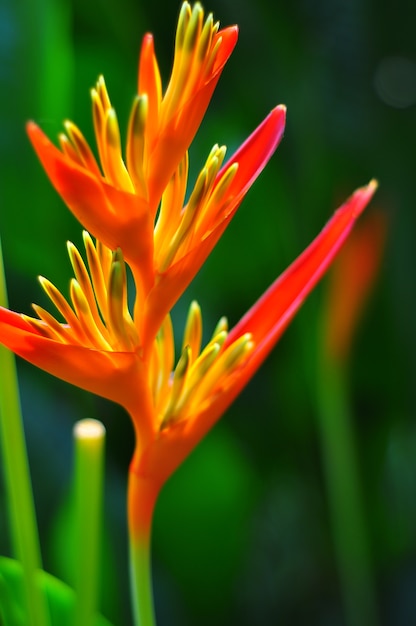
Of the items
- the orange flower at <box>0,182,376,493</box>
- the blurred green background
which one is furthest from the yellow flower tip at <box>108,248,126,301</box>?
the blurred green background

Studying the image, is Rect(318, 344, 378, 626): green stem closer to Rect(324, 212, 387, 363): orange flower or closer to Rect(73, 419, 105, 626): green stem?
Rect(324, 212, 387, 363): orange flower

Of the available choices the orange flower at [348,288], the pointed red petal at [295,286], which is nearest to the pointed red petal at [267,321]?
the pointed red petal at [295,286]

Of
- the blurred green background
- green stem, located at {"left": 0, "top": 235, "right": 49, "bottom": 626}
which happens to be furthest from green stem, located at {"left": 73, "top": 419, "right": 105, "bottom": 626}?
the blurred green background

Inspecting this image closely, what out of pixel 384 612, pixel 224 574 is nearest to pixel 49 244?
pixel 224 574

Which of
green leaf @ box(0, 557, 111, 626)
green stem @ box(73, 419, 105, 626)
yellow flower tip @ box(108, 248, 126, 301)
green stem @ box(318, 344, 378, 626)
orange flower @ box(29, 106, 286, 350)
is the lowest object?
green stem @ box(318, 344, 378, 626)

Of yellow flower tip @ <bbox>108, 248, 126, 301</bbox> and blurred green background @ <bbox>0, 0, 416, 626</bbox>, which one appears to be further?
blurred green background @ <bbox>0, 0, 416, 626</bbox>

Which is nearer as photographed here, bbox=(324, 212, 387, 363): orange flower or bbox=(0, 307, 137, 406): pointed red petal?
bbox=(0, 307, 137, 406): pointed red petal

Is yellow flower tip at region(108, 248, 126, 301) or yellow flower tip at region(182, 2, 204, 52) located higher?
yellow flower tip at region(182, 2, 204, 52)

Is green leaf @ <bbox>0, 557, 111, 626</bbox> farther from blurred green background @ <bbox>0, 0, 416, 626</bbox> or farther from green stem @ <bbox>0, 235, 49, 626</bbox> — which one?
blurred green background @ <bbox>0, 0, 416, 626</bbox>
